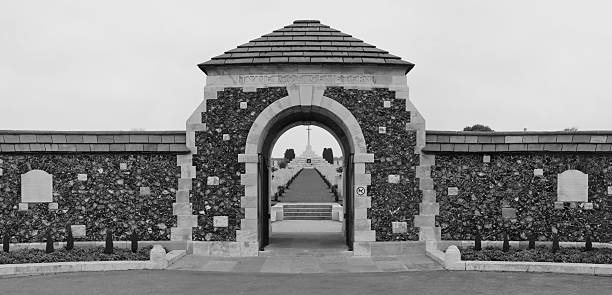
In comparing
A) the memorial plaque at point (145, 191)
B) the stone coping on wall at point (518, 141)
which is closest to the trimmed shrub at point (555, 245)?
the stone coping on wall at point (518, 141)

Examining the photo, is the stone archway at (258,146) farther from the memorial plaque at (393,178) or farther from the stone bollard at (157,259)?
the stone bollard at (157,259)

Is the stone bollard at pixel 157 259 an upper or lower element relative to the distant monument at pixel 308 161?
lower

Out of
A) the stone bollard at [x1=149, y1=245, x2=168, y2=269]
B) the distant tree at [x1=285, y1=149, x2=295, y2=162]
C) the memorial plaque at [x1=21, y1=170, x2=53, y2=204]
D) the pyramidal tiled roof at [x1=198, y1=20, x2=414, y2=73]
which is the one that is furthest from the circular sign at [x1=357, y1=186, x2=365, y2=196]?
the distant tree at [x1=285, y1=149, x2=295, y2=162]

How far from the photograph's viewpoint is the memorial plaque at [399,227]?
15508mm

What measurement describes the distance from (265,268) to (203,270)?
1.37m

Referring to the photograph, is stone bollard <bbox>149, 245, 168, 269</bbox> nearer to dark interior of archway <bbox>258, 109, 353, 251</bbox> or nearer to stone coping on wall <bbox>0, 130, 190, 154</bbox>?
stone coping on wall <bbox>0, 130, 190, 154</bbox>

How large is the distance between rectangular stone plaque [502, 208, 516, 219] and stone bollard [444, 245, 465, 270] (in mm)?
2802

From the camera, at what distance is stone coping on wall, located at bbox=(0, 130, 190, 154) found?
15.5 meters

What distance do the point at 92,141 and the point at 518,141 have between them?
10891 millimetres

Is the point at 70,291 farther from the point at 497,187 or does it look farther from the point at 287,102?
the point at 497,187

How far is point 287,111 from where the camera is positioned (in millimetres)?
15766

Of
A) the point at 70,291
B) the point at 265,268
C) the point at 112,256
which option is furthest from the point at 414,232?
the point at 70,291

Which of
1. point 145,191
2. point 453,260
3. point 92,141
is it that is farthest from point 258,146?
point 453,260

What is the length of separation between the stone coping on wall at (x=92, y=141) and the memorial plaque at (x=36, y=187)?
0.61 metres
